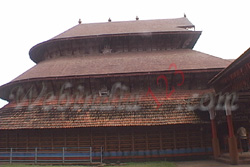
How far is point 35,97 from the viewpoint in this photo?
16.2m

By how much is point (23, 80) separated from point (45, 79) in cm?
168

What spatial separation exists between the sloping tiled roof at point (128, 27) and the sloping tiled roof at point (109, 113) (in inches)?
273

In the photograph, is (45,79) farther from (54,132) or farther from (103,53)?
(103,53)

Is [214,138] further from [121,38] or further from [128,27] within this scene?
[128,27]

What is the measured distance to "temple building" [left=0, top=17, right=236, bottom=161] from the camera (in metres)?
→ 14.0

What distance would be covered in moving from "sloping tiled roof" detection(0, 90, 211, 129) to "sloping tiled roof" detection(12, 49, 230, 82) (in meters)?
1.61

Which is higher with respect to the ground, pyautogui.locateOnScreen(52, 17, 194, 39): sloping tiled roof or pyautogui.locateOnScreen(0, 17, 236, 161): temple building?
pyautogui.locateOnScreen(52, 17, 194, 39): sloping tiled roof

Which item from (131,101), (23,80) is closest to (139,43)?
(131,101)

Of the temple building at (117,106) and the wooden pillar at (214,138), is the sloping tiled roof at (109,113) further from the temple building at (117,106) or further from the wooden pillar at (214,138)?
the wooden pillar at (214,138)

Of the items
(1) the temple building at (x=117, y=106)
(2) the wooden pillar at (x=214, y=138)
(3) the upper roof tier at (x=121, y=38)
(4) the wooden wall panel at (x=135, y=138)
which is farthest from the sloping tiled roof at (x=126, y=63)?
(4) the wooden wall panel at (x=135, y=138)

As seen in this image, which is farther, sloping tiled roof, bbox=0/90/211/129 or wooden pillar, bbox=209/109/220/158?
sloping tiled roof, bbox=0/90/211/129

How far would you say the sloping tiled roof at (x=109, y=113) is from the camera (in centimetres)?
1368

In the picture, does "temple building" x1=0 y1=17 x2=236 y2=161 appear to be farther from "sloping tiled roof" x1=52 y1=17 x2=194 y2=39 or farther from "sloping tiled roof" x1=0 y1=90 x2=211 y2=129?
"sloping tiled roof" x1=52 y1=17 x2=194 y2=39

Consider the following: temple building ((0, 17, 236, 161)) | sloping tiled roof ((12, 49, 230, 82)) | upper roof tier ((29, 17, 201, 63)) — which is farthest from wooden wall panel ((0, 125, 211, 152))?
upper roof tier ((29, 17, 201, 63))
